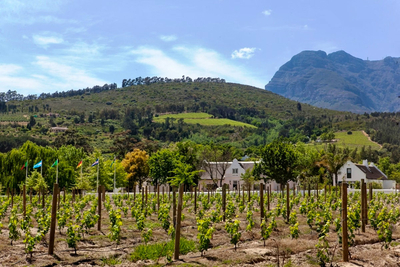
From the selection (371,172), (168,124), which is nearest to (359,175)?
(371,172)

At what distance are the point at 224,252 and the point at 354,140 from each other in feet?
424

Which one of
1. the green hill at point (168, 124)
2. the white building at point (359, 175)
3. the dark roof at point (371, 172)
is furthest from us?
the green hill at point (168, 124)

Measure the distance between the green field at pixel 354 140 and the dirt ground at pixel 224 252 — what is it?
11203cm

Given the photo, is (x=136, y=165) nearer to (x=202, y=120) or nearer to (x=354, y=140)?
(x=354, y=140)

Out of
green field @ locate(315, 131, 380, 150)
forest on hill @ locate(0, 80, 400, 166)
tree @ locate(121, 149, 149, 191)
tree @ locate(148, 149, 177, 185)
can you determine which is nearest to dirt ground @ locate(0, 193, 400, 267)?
tree @ locate(148, 149, 177, 185)

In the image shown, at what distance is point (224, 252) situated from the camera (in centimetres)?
1349

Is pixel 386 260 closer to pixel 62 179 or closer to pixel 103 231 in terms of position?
pixel 103 231

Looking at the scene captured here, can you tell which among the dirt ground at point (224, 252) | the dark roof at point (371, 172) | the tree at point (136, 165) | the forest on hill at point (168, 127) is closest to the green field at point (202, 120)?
the forest on hill at point (168, 127)

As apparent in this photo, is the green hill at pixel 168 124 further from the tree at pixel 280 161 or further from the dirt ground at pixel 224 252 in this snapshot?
the dirt ground at pixel 224 252

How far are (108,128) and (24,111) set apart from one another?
49089mm

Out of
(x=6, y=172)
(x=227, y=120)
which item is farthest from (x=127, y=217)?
(x=227, y=120)

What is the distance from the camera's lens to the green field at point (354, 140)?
125537 mm

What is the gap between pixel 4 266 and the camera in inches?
470

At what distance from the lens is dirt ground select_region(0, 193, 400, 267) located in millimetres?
12320
